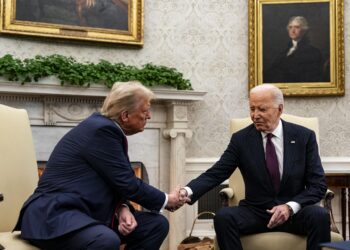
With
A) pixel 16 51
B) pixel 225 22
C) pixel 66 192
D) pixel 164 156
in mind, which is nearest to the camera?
pixel 66 192

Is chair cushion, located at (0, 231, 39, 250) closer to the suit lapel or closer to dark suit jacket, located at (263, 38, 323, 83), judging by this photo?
the suit lapel

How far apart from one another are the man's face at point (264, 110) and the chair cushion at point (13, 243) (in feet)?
5.46

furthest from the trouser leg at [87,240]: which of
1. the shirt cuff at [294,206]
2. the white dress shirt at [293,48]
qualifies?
the white dress shirt at [293,48]

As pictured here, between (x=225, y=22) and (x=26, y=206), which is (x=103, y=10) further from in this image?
(x=26, y=206)

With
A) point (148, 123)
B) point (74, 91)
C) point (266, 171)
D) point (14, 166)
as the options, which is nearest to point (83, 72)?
point (74, 91)

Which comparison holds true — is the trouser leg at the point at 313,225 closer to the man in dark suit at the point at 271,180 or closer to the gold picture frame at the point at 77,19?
the man in dark suit at the point at 271,180

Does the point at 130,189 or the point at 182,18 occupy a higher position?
the point at 182,18

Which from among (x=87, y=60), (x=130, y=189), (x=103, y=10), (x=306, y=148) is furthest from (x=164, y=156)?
(x=130, y=189)

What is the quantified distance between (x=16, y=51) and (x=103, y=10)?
1.03m

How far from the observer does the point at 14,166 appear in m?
3.14

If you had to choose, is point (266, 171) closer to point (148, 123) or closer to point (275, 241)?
point (275, 241)

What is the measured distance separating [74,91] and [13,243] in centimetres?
244

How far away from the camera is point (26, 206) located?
105 inches

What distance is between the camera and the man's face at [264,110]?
11.1 ft
